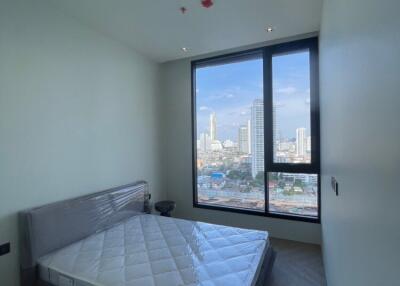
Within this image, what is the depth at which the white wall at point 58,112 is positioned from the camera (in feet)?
6.50

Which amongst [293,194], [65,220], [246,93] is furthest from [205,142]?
[65,220]

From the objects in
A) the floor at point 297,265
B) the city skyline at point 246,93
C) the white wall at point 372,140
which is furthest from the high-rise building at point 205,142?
the white wall at point 372,140

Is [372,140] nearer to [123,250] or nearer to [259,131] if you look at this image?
[123,250]

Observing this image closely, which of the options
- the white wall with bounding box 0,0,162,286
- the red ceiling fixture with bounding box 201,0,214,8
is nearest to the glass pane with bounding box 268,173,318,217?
the white wall with bounding box 0,0,162,286

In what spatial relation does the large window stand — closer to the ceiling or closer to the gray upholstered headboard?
the ceiling

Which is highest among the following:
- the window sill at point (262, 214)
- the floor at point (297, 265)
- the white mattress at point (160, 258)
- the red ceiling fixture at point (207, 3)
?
the red ceiling fixture at point (207, 3)

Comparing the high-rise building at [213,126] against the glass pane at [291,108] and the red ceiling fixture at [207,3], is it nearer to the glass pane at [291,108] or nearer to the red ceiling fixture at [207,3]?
the glass pane at [291,108]

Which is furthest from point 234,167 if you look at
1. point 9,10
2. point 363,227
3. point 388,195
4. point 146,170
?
point 9,10

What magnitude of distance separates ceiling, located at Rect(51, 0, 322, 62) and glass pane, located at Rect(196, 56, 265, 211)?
0.55 metres

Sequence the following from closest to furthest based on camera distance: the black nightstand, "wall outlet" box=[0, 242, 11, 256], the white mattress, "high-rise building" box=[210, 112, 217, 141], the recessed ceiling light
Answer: the white mattress → "wall outlet" box=[0, 242, 11, 256] → the recessed ceiling light → the black nightstand → "high-rise building" box=[210, 112, 217, 141]

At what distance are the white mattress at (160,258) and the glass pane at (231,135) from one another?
3.69 feet

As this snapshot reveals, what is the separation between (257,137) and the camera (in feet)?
11.3

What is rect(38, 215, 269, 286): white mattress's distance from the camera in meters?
1.70

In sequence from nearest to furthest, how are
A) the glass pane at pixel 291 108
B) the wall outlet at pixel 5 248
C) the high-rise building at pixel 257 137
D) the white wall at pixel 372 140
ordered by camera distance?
the white wall at pixel 372 140
the wall outlet at pixel 5 248
the glass pane at pixel 291 108
the high-rise building at pixel 257 137
